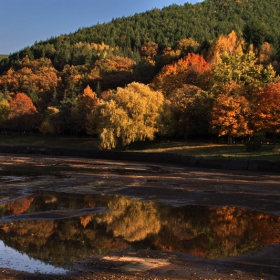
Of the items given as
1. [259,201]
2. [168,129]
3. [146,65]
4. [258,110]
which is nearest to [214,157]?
[258,110]

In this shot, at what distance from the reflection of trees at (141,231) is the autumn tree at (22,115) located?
85825 millimetres

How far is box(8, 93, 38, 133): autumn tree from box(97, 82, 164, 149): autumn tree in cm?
4272

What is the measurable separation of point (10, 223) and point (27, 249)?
482cm

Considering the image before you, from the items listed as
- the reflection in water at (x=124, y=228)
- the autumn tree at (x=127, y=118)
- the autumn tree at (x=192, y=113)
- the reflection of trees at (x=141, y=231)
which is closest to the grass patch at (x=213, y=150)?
the autumn tree at (x=127, y=118)

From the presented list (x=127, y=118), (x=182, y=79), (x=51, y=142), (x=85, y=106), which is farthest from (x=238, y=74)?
(x=51, y=142)

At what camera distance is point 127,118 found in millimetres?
68250

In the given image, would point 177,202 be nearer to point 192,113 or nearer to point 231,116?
point 231,116

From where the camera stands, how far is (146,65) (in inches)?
5098

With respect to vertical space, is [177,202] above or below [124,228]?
below

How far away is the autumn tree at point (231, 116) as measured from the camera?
6425cm

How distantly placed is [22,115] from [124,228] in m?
93.8

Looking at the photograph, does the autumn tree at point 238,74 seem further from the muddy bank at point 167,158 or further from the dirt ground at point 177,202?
the dirt ground at point 177,202

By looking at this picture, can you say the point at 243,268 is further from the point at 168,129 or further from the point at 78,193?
the point at 168,129

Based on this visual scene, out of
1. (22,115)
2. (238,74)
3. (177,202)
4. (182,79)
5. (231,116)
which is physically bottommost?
(177,202)
